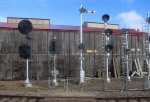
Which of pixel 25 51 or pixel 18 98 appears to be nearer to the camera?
pixel 18 98

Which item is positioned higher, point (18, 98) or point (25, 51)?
point (25, 51)

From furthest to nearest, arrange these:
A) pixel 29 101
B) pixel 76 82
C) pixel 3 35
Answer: pixel 3 35
pixel 76 82
pixel 29 101

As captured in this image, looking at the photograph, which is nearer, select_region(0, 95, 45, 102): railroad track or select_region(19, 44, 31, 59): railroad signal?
select_region(0, 95, 45, 102): railroad track

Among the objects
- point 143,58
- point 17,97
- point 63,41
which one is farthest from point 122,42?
point 17,97

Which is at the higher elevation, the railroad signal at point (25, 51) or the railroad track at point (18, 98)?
the railroad signal at point (25, 51)

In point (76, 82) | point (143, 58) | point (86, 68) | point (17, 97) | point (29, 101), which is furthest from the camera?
point (143, 58)

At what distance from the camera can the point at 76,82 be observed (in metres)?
28.0

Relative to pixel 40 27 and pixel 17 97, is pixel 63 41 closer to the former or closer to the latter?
A: pixel 40 27

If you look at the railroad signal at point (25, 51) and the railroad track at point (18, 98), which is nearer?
the railroad track at point (18, 98)

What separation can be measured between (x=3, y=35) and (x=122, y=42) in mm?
10630

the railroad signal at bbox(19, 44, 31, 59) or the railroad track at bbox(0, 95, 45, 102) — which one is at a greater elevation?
the railroad signal at bbox(19, 44, 31, 59)

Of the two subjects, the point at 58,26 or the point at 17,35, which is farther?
the point at 58,26

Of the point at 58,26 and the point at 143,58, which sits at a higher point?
the point at 58,26

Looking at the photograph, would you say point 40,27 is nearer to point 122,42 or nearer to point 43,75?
point 43,75
